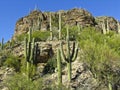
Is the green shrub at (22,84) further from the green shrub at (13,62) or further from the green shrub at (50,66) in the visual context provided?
the green shrub at (13,62)

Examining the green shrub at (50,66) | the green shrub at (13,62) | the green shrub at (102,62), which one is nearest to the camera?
the green shrub at (102,62)

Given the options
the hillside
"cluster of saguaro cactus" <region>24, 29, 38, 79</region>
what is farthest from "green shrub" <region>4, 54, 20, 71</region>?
"cluster of saguaro cactus" <region>24, 29, 38, 79</region>

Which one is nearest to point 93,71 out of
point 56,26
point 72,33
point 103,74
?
point 103,74

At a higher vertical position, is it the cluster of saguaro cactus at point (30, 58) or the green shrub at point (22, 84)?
the cluster of saguaro cactus at point (30, 58)

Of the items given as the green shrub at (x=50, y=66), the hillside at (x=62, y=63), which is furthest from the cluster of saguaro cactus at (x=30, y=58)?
the green shrub at (x=50, y=66)

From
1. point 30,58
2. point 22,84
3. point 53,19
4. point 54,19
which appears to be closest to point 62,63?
point 30,58

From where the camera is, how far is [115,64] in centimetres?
2805

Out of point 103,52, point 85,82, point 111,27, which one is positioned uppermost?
point 111,27

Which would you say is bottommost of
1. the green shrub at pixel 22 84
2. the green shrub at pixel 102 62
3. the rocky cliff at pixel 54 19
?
the green shrub at pixel 22 84

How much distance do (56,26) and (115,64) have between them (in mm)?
25128

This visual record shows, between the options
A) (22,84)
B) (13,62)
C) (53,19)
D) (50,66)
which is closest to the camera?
(22,84)

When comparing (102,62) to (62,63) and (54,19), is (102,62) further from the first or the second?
(54,19)

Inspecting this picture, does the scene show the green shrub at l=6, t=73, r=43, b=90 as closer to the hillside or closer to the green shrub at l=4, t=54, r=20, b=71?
the hillside

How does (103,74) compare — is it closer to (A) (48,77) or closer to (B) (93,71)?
(B) (93,71)
